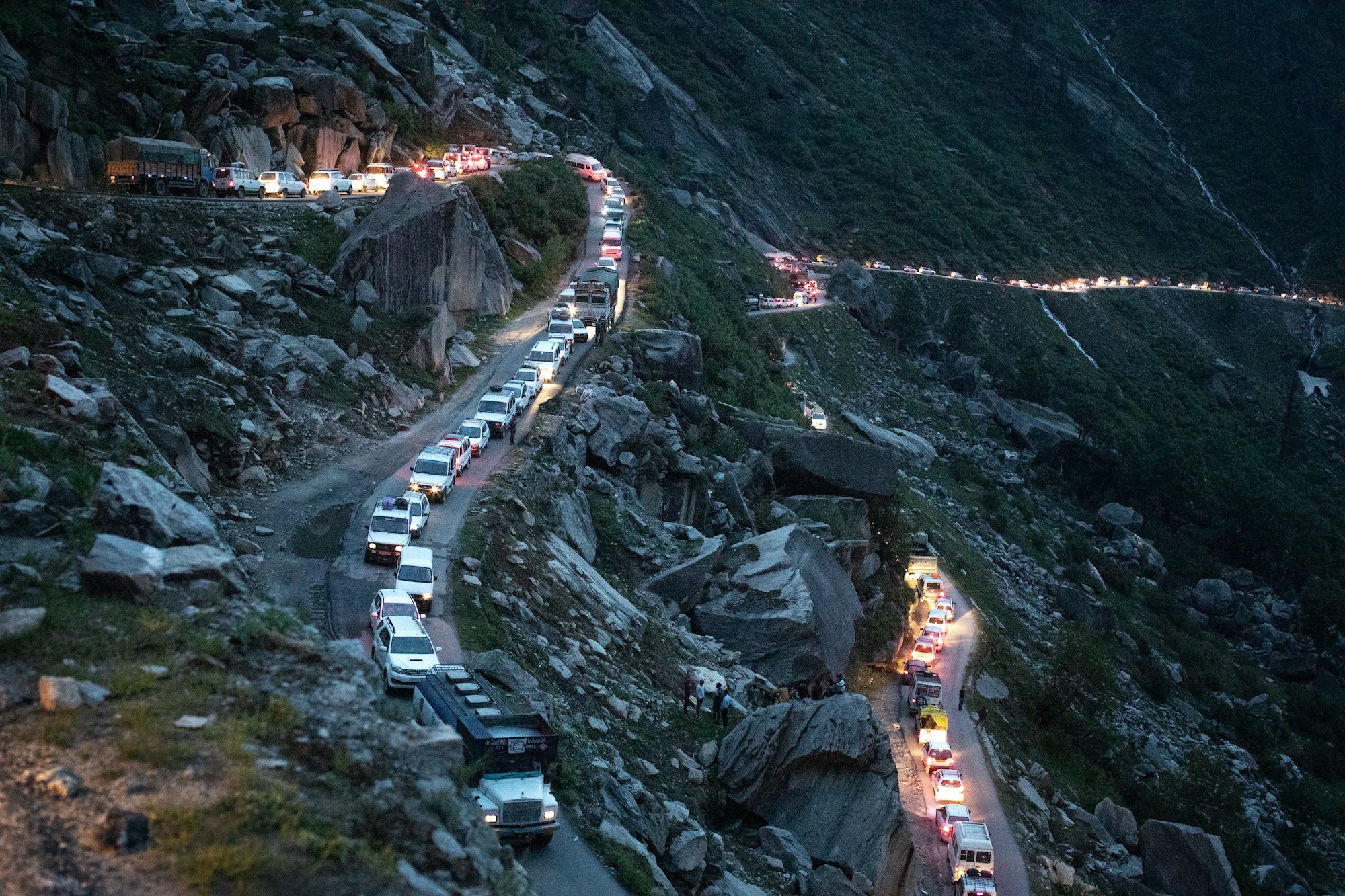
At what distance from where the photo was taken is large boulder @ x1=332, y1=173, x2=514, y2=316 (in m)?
37.2

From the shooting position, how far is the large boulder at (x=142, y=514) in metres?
13.9

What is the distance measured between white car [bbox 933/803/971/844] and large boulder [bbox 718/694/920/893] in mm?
4883

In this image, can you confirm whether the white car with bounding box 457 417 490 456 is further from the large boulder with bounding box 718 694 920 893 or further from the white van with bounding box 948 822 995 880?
the white van with bounding box 948 822 995 880

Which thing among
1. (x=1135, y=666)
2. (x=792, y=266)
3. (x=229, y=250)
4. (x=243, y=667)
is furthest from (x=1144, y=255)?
(x=243, y=667)

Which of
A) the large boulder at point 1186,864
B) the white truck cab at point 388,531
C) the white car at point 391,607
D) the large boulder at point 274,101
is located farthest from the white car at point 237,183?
the large boulder at point 1186,864

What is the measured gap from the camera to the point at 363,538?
2353 cm

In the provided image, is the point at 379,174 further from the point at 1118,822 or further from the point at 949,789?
the point at 1118,822

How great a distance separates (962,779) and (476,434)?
15820mm

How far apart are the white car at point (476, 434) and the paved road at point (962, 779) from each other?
45.4ft

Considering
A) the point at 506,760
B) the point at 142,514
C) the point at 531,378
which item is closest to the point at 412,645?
the point at 506,760

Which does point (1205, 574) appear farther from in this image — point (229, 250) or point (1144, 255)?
point (1144, 255)

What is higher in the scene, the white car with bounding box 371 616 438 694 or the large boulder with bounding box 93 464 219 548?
the large boulder with bounding box 93 464 219 548

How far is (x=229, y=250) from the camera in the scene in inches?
1352

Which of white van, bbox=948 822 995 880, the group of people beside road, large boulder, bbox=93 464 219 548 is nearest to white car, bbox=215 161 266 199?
the group of people beside road
